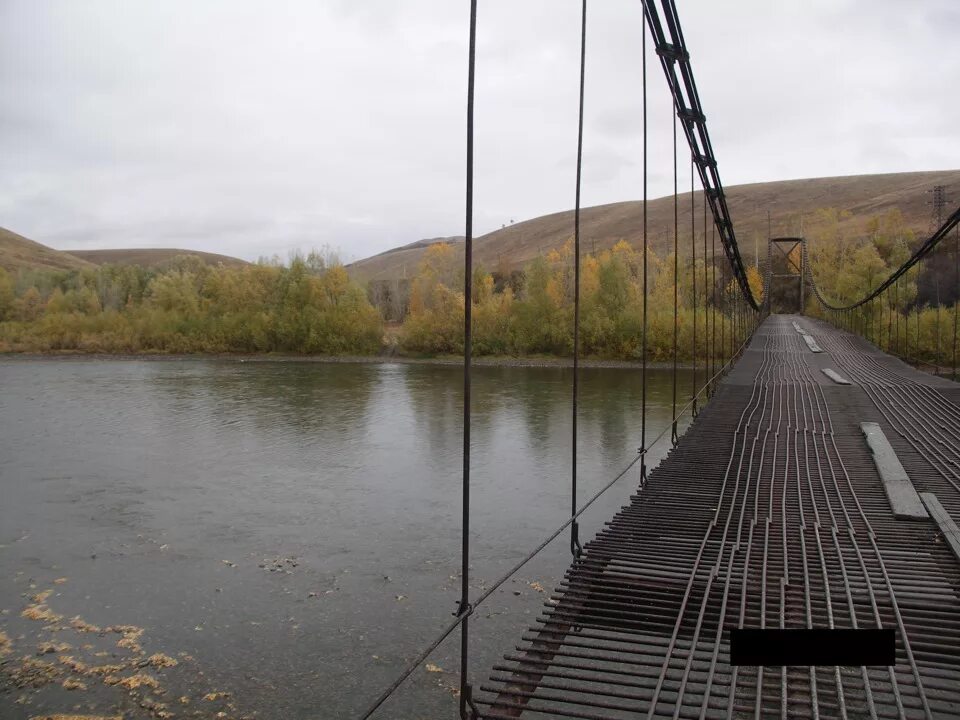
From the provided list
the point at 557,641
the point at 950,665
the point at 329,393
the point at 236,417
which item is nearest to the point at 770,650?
the point at 557,641

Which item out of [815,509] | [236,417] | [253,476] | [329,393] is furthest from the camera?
[329,393]

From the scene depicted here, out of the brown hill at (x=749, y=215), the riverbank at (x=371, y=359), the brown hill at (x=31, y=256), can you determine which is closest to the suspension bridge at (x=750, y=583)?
the riverbank at (x=371, y=359)

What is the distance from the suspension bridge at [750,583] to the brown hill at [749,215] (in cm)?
4254

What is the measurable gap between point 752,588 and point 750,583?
0.07 metres

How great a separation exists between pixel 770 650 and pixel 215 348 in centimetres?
3132

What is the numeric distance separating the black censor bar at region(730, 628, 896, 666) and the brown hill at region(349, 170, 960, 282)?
46804mm

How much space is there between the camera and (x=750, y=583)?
2.83 m

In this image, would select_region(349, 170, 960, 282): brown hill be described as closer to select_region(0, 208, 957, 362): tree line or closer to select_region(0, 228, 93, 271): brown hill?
select_region(0, 208, 957, 362): tree line

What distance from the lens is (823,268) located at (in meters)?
37.2

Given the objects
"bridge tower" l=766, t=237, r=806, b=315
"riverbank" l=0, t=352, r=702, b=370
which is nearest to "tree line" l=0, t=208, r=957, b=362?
"riverbank" l=0, t=352, r=702, b=370

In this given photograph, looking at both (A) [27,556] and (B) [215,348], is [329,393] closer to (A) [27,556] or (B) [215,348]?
(A) [27,556]

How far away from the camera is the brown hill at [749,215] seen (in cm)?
5041

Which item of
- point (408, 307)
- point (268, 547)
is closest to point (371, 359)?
point (408, 307)

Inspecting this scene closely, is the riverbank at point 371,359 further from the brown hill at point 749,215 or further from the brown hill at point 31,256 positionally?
the brown hill at point 31,256
